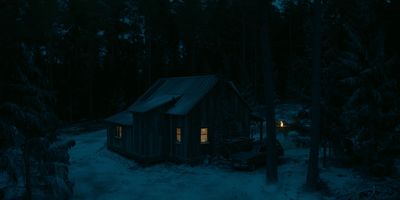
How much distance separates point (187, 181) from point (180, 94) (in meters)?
9.15

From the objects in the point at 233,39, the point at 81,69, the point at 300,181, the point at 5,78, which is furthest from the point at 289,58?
the point at 5,78

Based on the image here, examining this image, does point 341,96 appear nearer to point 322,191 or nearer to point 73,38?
point 322,191

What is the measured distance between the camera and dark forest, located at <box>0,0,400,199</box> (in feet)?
51.0

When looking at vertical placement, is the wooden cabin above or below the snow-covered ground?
above

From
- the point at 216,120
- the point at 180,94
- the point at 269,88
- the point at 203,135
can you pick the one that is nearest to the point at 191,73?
the point at 180,94

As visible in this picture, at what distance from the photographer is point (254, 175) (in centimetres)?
2162

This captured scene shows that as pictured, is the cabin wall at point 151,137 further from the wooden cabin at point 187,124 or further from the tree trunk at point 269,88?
the tree trunk at point 269,88

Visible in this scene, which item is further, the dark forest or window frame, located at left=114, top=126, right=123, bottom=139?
window frame, located at left=114, top=126, right=123, bottom=139

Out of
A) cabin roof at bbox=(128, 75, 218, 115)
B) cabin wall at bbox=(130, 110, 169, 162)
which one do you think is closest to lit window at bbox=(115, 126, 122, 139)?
cabin roof at bbox=(128, 75, 218, 115)

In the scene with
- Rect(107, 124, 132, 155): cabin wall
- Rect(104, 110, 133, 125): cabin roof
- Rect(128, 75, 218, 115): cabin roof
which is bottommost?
Rect(107, 124, 132, 155): cabin wall

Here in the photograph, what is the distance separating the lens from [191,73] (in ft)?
177

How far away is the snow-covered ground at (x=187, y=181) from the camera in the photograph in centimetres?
1811

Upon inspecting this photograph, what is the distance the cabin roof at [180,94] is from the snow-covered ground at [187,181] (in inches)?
162

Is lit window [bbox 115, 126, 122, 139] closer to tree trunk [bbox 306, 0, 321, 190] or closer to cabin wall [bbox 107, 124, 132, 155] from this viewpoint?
cabin wall [bbox 107, 124, 132, 155]
